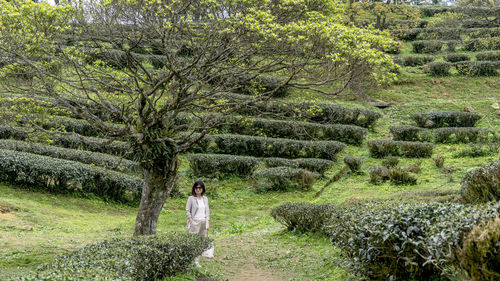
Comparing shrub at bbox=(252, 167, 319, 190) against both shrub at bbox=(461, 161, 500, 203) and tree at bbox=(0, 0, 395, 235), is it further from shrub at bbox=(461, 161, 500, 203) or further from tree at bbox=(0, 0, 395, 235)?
shrub at bbox=(461, 161, 500, 203)

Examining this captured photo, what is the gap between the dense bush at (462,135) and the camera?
19531mm

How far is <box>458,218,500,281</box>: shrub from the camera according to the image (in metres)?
3.26

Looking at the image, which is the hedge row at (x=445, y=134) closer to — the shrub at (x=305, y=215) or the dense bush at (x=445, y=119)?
the dense bush at (x=445, y=119)

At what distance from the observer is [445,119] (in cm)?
2203

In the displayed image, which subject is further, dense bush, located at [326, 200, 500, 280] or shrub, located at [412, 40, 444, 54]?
shrub, located at [412, 40, 444, 54]

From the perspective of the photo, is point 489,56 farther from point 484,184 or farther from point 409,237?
point 409,237

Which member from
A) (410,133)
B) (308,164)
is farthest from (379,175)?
(410,133)

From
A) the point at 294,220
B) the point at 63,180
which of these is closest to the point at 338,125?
the point at 294,220

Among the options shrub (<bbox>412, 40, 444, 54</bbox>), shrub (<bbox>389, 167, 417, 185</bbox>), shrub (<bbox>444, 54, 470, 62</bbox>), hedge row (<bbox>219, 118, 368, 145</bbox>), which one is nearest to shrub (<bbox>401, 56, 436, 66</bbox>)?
shrub (<bbox>444, 54, 470, 62</bbox>)

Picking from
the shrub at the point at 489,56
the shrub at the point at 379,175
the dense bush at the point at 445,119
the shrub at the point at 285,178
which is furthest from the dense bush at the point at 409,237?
the shrub at the point at 489,56

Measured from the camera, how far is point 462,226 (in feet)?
12.5

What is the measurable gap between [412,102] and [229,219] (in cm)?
1739

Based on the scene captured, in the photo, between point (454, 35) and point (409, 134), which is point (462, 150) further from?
point (454, 35)

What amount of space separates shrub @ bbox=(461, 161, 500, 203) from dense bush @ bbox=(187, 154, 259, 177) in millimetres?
12440
